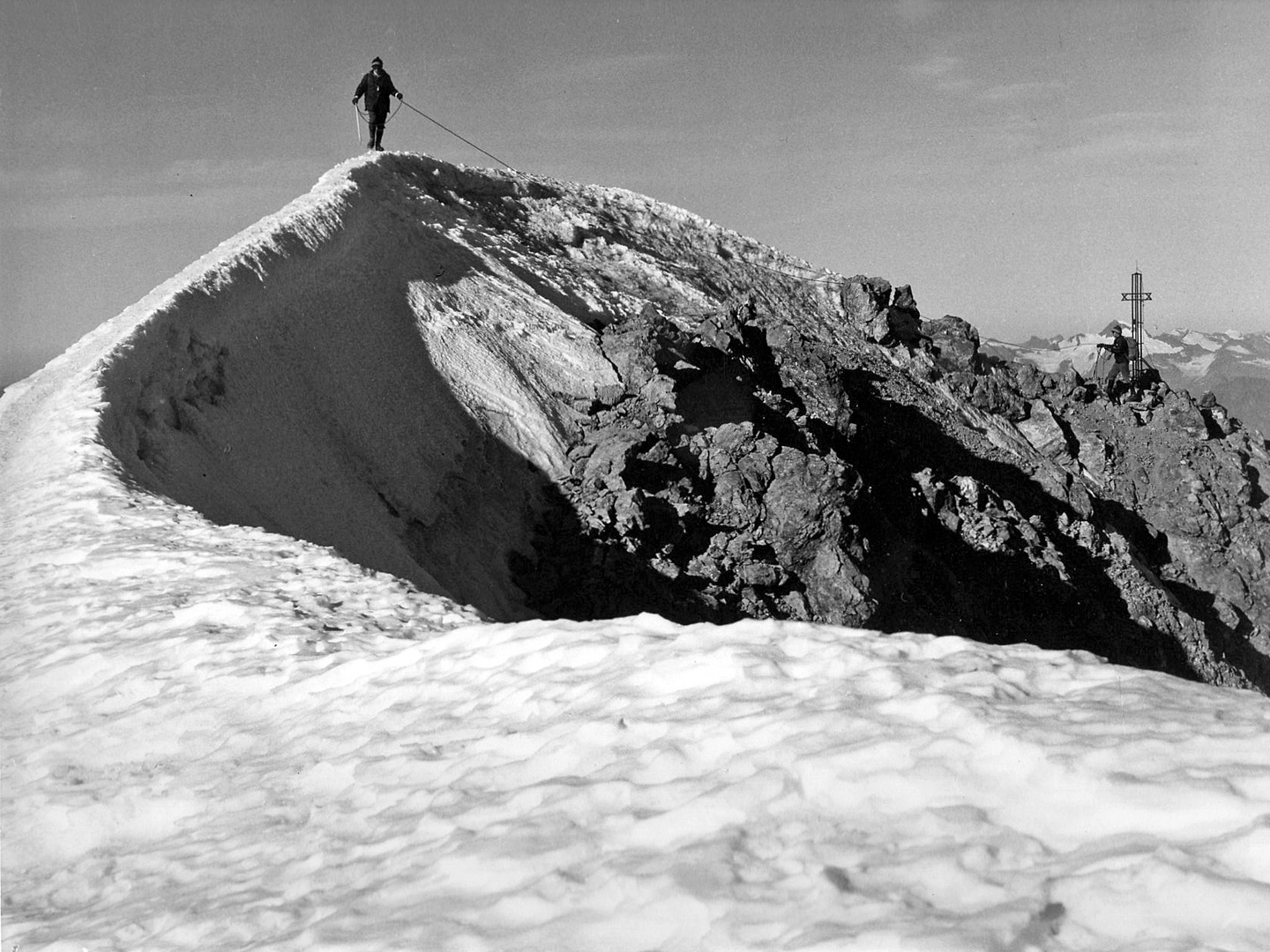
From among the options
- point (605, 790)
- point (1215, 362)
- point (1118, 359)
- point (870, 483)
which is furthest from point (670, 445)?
point (1215, 362)

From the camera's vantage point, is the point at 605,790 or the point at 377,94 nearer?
the point at 605,790

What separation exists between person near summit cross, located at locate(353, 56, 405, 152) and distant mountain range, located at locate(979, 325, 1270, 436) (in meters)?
110

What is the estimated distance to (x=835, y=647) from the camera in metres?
5.29

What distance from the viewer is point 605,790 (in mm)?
4242

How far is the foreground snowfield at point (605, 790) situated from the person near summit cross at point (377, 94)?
20.2 m

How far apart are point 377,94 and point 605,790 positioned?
23.8m

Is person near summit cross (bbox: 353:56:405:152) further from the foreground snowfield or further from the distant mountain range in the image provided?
the distant mountain range

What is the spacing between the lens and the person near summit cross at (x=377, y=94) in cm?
2469

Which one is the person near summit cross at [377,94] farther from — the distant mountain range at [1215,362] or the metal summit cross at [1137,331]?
the distant mountain range at [1215,362]

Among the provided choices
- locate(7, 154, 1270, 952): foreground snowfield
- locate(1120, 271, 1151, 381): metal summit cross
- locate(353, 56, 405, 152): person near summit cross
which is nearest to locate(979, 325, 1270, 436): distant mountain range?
locate(1120, 271, 1151, 381): metal summit cross

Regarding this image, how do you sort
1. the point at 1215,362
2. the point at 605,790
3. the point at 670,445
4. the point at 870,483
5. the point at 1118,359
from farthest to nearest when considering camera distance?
the point at 1215,362 < the point at 1118,359 < the point at 870,483 < the point at 670,445 < the point at 605,790

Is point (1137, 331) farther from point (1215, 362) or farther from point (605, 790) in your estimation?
point (1215, 362)

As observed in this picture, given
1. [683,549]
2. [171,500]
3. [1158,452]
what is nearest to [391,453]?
[683,549]

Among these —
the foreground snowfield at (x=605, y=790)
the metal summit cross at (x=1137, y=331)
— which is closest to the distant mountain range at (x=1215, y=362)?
the metal summit cross at (x=1137, y=331)
